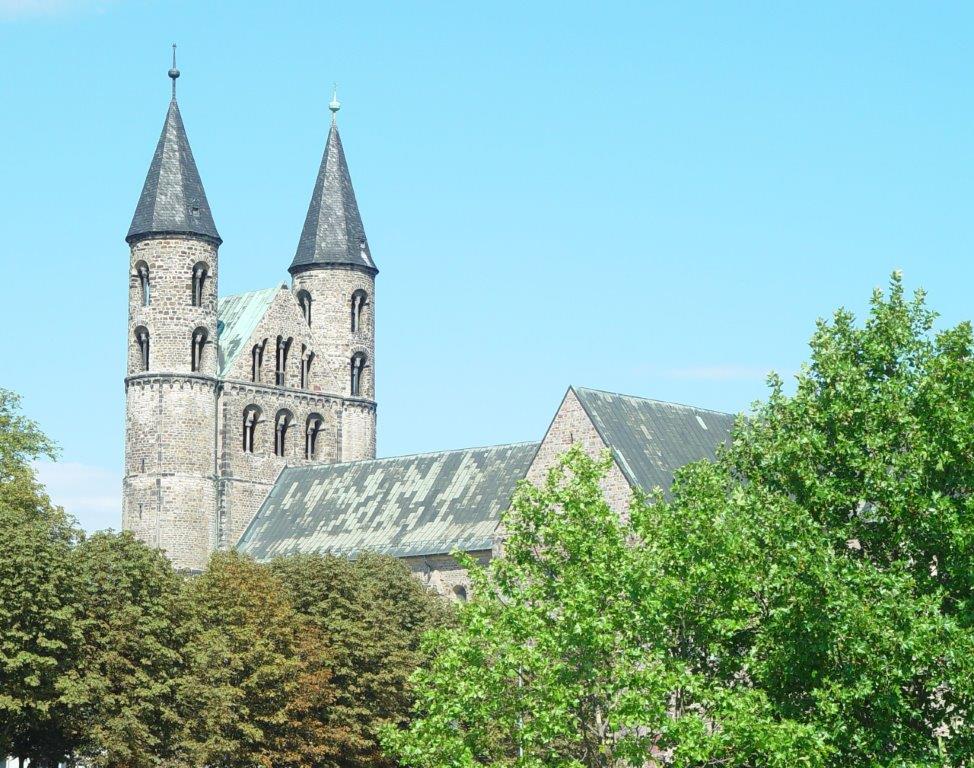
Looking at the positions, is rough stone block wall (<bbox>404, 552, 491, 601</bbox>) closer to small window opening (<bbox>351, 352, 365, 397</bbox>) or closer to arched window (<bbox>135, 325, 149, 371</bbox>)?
arched window (<bbox>135, 325, 149, 371</bbox>)

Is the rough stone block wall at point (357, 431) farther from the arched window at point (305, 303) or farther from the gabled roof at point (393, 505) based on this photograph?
the arched window at point (305, 303)

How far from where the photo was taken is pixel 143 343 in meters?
95.3

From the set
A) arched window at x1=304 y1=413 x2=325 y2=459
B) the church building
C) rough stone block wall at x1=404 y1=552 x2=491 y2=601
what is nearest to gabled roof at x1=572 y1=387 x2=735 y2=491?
the church building

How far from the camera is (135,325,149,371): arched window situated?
95000 mm

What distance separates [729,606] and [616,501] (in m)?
25.0

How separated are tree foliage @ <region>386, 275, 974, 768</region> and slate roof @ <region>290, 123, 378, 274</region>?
58.9 meters

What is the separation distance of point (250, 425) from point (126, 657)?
140ft

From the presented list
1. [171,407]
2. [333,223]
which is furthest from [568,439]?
[333,223]

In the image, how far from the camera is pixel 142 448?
93.8m

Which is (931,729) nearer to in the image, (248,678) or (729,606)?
(729,606)

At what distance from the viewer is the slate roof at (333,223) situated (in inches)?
4048

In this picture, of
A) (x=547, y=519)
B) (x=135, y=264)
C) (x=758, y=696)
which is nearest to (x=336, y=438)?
(x=135, y=264)

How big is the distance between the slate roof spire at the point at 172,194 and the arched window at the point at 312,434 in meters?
11.2

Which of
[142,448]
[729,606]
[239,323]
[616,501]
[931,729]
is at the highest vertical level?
[239,323]
